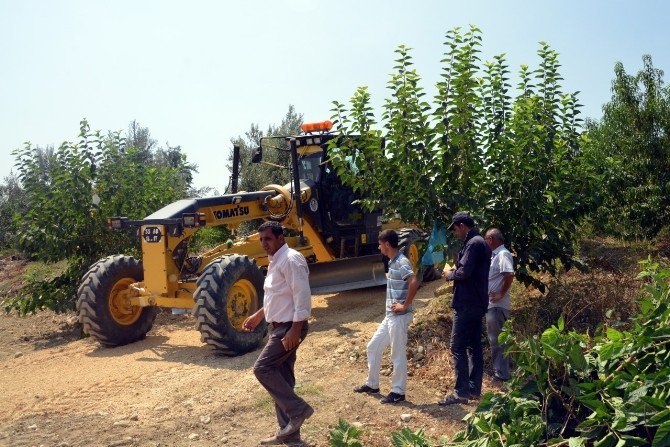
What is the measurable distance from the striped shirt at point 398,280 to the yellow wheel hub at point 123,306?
4.55m

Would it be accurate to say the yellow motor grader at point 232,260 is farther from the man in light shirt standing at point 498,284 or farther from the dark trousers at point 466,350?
the dark trousers at point 466,350

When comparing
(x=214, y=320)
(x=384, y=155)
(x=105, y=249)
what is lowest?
(x=214, y=320)

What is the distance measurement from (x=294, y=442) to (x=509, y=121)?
4.60 metres

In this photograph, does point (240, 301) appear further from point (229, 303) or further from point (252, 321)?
point (252, 321)

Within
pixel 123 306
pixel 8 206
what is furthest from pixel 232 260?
pixel 8 206

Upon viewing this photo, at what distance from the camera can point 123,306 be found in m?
9.82

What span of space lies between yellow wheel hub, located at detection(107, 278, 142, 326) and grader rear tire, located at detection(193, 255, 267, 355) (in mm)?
1661

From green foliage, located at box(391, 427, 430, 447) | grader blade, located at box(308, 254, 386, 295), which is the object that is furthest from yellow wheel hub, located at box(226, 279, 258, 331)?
green foliage, located at box(391, 427, 430, 447)

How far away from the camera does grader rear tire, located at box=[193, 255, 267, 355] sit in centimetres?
841

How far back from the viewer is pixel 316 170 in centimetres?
1147

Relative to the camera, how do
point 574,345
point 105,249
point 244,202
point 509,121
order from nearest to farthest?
point 574,345
point 509,121
point 244,202
point 105,249

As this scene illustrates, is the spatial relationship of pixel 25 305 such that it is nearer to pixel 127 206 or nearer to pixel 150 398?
pixel 127 206

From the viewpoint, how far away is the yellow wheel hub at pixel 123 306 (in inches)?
384

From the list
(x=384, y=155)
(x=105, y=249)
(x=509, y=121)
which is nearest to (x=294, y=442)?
(x=384, y=155)
